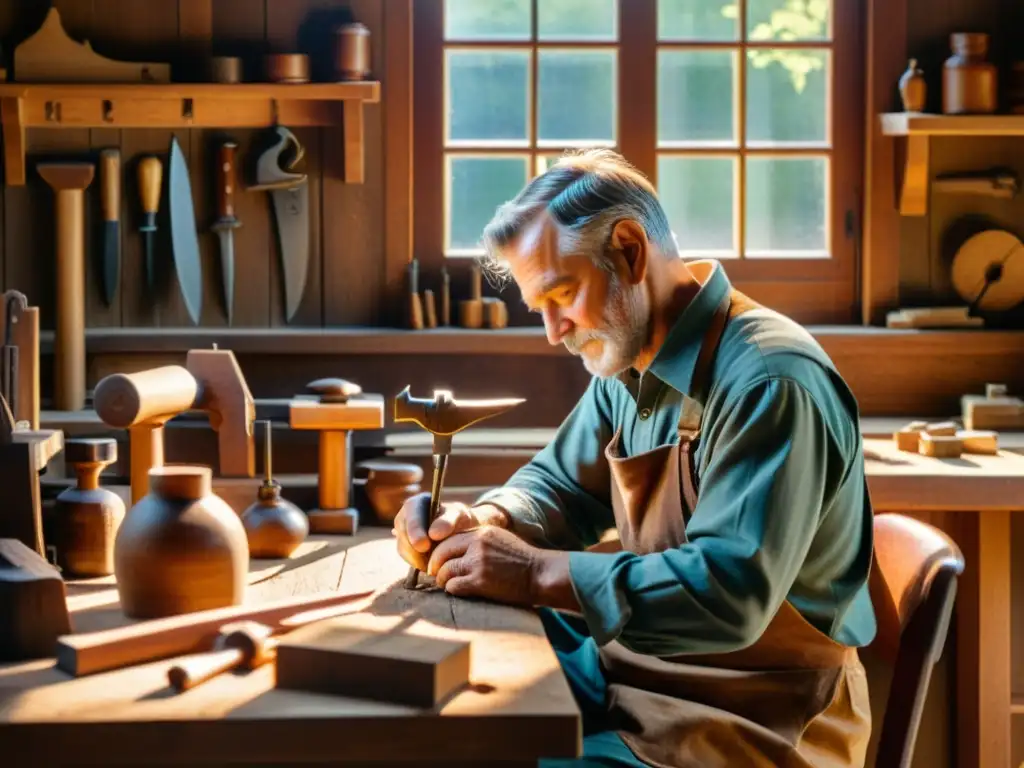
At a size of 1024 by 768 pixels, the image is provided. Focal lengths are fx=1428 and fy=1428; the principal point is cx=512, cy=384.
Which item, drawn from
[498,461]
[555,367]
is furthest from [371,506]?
[555,367]

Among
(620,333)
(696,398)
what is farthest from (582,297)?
(696,398)

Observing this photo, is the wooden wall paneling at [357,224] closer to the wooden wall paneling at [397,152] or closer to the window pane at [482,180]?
the wooden wall paneling at [397,152]

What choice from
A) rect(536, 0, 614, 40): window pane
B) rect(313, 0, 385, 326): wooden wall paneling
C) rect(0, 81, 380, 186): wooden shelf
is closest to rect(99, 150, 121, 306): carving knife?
rect(0, 81, 380, 186): wooden shelf

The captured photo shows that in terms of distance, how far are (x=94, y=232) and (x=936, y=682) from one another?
252cm

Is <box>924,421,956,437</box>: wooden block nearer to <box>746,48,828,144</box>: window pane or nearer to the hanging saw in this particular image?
<box>746,48,828,144</box>: window pane

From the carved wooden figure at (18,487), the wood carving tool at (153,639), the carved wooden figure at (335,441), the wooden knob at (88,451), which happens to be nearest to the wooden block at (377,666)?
the wood carving tool at (153,639)

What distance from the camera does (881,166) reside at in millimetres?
4059

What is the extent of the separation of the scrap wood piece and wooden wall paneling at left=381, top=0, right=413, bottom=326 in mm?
607

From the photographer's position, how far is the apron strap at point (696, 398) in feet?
7.33

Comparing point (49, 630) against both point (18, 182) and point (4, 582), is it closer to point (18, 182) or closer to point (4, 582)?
point (4, 582)

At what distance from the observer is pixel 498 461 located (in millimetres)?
3621

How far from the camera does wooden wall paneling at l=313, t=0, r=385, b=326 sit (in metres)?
3.97

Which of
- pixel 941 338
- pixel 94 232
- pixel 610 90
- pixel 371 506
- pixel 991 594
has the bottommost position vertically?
pixel 991 594

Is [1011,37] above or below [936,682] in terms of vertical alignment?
above
